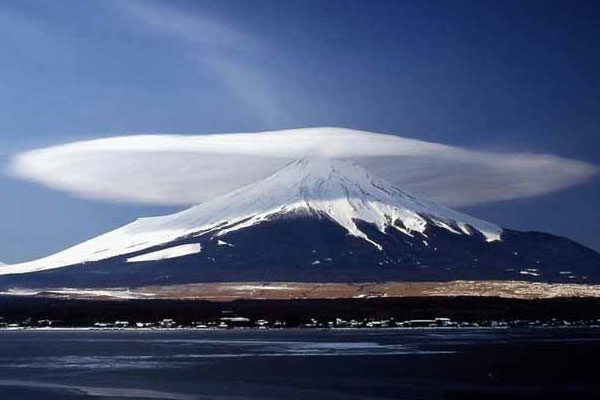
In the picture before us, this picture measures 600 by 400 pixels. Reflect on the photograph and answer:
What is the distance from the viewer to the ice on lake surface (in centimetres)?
4603

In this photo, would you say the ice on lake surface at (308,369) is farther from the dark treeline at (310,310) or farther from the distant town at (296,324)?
the dark treeline at (310,310)

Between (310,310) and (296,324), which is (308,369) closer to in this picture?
(296,324)

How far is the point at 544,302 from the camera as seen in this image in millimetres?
159375

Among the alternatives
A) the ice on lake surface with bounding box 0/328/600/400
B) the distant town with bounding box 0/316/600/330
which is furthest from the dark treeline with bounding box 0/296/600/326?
the ice on lake surface with bounding box 0/328/600/400

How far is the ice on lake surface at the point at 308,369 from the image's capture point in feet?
151

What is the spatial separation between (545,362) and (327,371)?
1319cm

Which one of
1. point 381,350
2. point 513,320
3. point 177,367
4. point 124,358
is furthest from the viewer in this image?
point 513,320

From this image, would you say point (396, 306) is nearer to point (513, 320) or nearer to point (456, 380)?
point (513, 320)

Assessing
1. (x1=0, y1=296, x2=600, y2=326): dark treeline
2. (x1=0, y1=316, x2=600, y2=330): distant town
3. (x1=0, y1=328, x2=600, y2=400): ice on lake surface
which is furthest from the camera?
(x1=0, y1=296, x2=600, y2=326): dark treeline

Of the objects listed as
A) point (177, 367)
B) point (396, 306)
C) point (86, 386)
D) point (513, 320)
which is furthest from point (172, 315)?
point (86, 386)

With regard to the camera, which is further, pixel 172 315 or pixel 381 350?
pixel 172 315

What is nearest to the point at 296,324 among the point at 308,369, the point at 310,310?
the point at 310,310

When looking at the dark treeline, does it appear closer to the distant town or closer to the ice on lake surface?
the distant town

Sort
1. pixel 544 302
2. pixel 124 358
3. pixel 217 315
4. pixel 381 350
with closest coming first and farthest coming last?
pixel 124 358 < pixel 381 350 < pixel 217 315 < pixel 544 302
